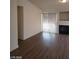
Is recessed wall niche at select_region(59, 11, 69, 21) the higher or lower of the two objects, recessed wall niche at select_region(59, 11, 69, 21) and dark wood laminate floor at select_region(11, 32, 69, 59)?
the higher

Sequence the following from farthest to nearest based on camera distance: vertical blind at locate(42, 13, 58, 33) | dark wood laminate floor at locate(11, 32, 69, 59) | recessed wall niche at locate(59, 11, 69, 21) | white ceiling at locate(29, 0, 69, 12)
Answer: vertical blind at locate(42, 13, 58, 33) < recessed wall niche at locate(59, 11, 69, 21) < white ceiling at locate(29, 0, 69, 12) < dark wood laminate floor at locate(11, 32, 69, 59)

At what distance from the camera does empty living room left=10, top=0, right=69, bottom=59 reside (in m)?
4.59

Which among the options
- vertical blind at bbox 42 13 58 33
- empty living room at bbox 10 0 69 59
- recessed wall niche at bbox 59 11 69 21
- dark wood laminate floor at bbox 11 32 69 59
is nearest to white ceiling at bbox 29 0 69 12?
empty living room at bbox 10 0 69 59

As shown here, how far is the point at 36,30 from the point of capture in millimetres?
9508

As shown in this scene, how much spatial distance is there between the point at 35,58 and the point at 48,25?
7162 millimetres

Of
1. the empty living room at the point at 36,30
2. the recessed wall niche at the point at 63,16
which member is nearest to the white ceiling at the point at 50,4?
the empty living room at the point at 36,30

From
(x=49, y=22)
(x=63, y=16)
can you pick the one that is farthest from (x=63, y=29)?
(x=49, y=22)

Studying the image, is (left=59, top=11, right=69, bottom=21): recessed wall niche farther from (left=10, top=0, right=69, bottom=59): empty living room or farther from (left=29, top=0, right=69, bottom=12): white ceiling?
(left=29, top=0, right=69, bottom=12): white ceiling


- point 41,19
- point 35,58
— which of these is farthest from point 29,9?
point 35,58

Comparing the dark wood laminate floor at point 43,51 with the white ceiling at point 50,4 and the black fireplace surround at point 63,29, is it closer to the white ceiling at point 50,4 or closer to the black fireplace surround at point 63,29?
the white ceiling at point 50,4

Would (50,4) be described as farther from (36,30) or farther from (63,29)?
(63,29)

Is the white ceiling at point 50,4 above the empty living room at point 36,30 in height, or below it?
above

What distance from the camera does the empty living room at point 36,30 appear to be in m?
4.59

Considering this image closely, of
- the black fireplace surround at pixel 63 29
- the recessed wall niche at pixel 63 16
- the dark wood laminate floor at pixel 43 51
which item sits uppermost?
the recessed wall niche at pixel 63 16
